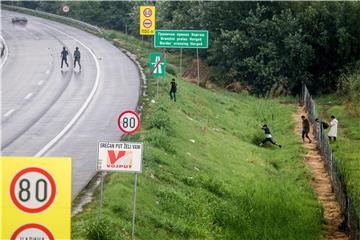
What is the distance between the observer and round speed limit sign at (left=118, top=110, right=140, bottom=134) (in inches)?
615

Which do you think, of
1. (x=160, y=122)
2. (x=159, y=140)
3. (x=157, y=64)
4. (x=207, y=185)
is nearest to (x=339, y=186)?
(x=207, y=185)

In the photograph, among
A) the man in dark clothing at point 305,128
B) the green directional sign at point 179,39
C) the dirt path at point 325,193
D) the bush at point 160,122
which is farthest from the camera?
the green directional sign at point 179,39

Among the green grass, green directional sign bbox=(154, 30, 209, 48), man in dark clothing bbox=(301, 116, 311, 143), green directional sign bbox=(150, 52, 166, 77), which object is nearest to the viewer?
the green grass

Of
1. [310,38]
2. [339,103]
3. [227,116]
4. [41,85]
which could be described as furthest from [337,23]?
[41,85]

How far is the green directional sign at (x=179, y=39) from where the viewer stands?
109ft

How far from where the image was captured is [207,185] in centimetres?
1905

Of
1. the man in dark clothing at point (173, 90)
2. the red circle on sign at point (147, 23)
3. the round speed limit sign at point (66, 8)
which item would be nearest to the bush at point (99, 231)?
the man in dark clothing at point (173, 90)

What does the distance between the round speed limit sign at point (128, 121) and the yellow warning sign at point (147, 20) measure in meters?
25.1

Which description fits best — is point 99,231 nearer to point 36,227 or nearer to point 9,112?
point 36,227

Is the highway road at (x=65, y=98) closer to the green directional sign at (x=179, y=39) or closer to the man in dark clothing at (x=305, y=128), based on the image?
the green directional sign at (x=179, y=39)

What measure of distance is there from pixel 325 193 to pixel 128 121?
A: 9.72 metres

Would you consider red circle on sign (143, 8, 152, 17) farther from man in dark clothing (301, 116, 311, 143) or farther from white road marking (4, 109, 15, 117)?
man in dark clothing (301, 116, 311, 143)

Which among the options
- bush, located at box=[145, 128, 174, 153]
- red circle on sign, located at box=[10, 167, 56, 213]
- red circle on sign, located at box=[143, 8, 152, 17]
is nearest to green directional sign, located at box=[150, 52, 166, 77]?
bush, located at box=[145, 128, 174, 153]

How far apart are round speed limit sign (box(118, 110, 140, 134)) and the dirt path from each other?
22.6 feet
